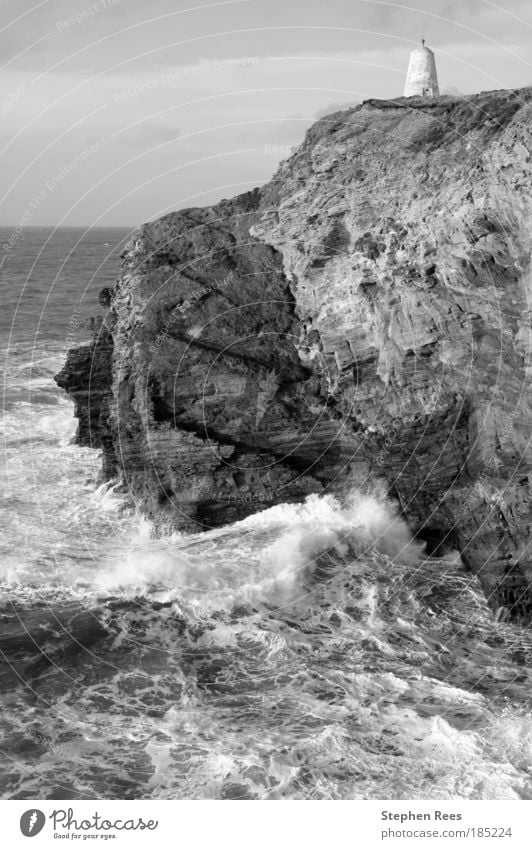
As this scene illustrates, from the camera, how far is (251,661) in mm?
24594

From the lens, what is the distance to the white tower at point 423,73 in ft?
124

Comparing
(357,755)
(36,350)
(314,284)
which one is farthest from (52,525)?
(36,350)

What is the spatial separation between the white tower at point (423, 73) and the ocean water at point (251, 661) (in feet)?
63.1

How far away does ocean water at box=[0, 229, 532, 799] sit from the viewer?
19.9 meters

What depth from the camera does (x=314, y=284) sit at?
34.0 metres

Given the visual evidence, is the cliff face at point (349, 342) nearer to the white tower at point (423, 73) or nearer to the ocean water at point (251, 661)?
the ocean water at point (251, 661)

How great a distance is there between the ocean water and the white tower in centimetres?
1922

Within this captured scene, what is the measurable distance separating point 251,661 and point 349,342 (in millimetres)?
13897

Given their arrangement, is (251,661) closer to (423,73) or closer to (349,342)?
(349,342)

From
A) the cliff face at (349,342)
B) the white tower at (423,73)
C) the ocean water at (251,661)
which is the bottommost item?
the ocean water at (251,661)

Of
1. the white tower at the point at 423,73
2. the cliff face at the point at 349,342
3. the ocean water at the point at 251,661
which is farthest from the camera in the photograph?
the white tower at the point at 423,73

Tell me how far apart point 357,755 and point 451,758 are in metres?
2.25

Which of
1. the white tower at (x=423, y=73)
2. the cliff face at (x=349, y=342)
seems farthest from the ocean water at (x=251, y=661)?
the white tower at (x=423, y=73)

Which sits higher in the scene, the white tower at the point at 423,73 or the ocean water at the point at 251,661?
the white tower at the point at 423,73
